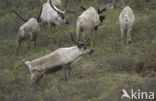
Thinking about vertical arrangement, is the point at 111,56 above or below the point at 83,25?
below

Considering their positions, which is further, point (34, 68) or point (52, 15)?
point (52, 15)

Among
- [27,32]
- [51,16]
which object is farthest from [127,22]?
[51,16]

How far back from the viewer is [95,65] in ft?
37.4

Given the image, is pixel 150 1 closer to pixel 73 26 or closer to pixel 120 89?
pixel 73 26

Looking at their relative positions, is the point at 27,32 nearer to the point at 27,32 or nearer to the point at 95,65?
the point at 27,32

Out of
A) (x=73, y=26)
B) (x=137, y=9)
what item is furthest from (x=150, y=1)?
(x=73, y=26)

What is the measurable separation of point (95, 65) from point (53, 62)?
201 cm

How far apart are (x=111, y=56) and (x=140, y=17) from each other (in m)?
4.77

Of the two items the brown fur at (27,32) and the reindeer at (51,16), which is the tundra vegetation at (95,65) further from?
the brown fur at (27,32)

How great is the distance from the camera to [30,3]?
65.1ft

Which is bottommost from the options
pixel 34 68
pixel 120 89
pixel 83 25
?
pixel 120 89

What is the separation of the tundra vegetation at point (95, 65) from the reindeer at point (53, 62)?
0.49 meters

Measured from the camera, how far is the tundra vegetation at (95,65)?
369 inches

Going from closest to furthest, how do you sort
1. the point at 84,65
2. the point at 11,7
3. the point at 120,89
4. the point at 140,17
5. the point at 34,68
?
the point at 120,89 < the point at 34,68 < the point at 84,65 < the point at 140,17 < the point at 11,7
